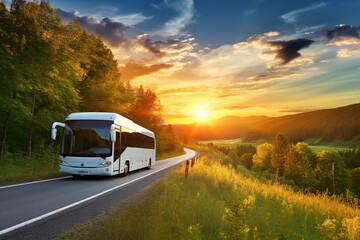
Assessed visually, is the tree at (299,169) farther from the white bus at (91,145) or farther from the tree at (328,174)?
the white bus at (91,145)

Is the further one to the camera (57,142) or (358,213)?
(57,142)

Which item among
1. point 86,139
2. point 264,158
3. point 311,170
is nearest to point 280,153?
point 311,170

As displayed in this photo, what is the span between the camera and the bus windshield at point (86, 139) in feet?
43.4

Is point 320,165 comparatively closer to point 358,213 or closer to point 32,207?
point 358,213

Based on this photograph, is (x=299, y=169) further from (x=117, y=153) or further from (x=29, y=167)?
(x=29, y=167)

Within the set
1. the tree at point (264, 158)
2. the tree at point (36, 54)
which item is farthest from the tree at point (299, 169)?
the tree at point (36, 54)

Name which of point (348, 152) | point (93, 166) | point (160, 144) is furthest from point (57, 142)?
point (348, 152)

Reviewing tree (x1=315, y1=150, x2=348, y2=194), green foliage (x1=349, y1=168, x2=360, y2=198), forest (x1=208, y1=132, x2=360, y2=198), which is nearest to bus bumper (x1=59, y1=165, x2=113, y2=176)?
forest (x1=208, y1=132, x2=360, y2=198)

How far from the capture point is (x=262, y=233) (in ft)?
18.7

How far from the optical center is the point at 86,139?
13.4m

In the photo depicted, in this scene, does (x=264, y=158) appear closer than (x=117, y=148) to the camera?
No

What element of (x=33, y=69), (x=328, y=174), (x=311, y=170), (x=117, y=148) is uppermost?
(x=33, y=69)

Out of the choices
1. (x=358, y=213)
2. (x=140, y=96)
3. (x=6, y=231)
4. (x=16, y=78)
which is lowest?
(x=358, y=213)

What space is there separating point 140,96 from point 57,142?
1153 inches
